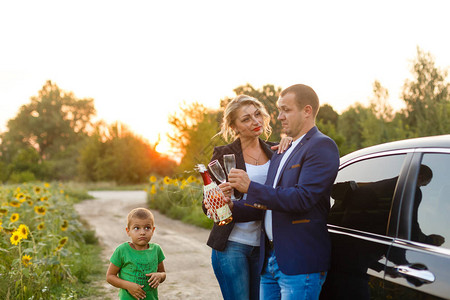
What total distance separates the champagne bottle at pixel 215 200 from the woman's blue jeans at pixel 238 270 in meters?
0.36

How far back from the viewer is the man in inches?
86.9

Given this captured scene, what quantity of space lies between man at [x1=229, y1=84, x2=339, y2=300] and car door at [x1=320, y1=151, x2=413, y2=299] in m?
0.13

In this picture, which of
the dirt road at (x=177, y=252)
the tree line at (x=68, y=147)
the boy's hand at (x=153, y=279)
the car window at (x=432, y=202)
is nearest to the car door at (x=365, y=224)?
the car window at (x=432, y=202)

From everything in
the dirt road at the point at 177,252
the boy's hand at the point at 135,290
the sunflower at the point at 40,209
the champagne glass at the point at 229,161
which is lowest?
the dirt road at the point at 177,252

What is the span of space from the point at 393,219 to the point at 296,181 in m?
0.52

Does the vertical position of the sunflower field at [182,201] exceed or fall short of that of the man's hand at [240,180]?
it falls short

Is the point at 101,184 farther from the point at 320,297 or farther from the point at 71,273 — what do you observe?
the point at 320,297

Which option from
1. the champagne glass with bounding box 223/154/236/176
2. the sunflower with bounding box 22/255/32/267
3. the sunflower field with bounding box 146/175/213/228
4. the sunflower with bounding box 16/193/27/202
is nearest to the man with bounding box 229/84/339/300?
the champagne glass with bounding box 223/154/236/176

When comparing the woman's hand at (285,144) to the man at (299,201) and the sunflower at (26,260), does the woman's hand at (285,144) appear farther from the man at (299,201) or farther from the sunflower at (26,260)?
the sunflower at (26,260)

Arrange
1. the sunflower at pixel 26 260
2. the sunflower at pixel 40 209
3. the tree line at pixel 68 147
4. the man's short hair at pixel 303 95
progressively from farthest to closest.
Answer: the tree line at pixel 68 147 < the sunflower at pixel 40 209 < the sunflower at pixel 26 260 < the man's short hair at pixel 303 95

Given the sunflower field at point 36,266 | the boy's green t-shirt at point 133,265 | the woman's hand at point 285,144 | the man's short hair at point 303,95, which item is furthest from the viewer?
the sunflower field at point 36,266

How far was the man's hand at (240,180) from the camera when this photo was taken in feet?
7.55

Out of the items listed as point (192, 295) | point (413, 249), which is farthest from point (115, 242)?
point (413, 249)

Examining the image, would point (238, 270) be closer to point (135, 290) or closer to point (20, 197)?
point (135, 290)
